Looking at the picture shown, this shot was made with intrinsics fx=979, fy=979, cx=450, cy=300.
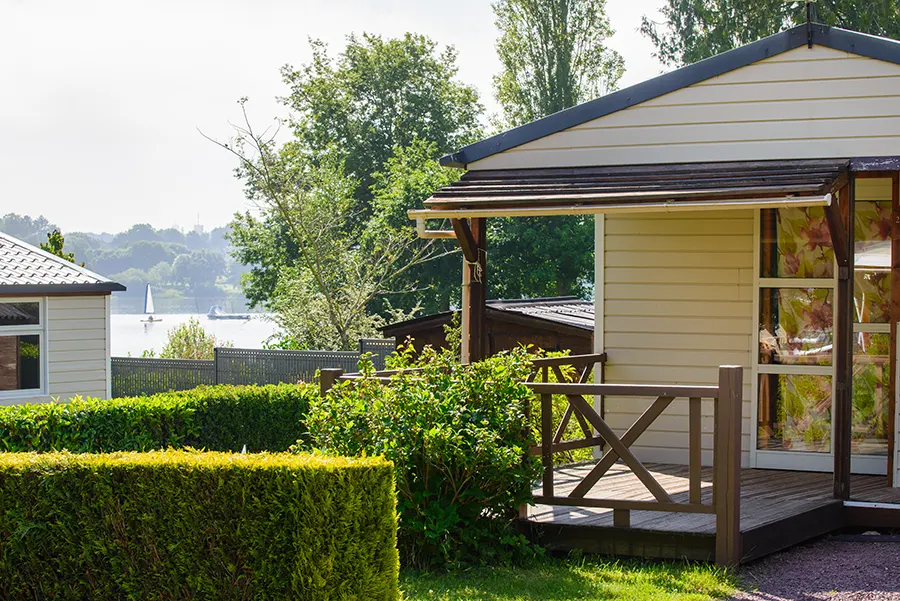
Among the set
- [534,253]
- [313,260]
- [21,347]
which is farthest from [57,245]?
[534,253]

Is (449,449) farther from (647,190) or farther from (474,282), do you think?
(647,190)

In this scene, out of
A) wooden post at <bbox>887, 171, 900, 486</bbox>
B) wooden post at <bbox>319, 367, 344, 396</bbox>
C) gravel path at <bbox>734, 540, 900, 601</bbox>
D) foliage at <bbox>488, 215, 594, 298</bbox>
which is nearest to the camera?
gravel path at <bbox>734, 540, 900, 601</bbox>

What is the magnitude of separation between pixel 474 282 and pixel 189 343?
1742cm

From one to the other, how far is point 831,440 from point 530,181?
3395 millimetres

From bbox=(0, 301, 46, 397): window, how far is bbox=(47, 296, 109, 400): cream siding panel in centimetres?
16

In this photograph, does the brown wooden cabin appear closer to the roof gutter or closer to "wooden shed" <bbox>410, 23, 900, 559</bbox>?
"wooden shed" <bbox>410, 23, 900, 559</bbox>

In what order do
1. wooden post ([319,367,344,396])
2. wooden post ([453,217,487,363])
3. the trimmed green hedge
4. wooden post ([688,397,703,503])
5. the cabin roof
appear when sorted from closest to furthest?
1. wooden post ([688,397,703,503])
2. wooden post ([319,367,344,396])
3. wooden post ([453,217,487,363])
4. the trimmed green hedge
5. the cabin roof

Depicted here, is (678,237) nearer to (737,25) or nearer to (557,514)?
(557,514)

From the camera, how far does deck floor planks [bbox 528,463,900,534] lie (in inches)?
261

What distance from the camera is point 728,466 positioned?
20.2 feet

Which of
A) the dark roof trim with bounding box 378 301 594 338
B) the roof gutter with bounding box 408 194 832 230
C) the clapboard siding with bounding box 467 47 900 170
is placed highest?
the clapboard siding with bounding box 467 47 900 170

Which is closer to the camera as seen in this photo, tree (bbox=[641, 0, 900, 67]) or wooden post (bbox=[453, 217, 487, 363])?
wooden post (bbox=[453, 217, 487, 363])

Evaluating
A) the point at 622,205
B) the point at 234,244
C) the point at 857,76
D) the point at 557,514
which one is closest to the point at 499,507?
the point at 557,514

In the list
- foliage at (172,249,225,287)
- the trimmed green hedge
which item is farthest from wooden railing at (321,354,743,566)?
foliage at (172,249,225,287)
